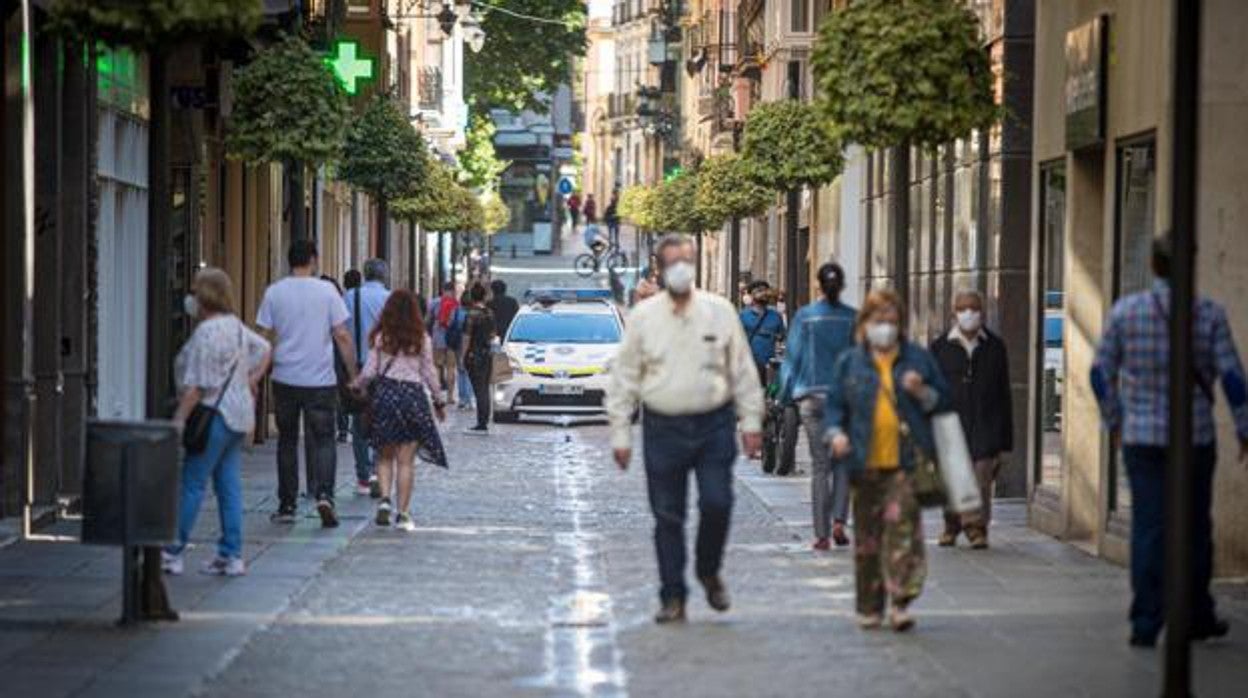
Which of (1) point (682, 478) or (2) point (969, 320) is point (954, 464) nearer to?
(1) point (682, 478)

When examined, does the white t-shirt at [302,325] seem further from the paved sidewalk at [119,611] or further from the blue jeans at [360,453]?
the blue jeans at [360,453]

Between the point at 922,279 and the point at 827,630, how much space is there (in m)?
18.1

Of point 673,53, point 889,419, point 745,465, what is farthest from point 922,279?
point 673,53

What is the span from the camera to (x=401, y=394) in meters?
22.4

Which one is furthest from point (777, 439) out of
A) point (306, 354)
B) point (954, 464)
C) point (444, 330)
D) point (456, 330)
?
point (444, 330)

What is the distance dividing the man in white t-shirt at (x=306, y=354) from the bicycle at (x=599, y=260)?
75.6m

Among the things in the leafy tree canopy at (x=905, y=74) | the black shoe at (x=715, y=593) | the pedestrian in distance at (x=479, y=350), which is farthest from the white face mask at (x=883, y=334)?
the pedestrian in distance at (x=479, y=350)

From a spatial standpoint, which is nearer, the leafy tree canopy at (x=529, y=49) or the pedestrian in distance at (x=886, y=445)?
the pedestrian in distance at (x=886, y=445)

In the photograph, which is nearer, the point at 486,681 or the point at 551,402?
the point at 486,681

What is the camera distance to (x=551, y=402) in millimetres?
42031

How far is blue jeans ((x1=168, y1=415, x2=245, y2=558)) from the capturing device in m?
17.5

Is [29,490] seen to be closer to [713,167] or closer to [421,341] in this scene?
[421,341]

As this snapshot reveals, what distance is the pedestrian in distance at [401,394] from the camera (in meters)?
22.3

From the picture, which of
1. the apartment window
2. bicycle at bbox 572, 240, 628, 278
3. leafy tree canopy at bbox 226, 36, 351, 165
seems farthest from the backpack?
bicycle at bbox 572, 240, 628, 278
